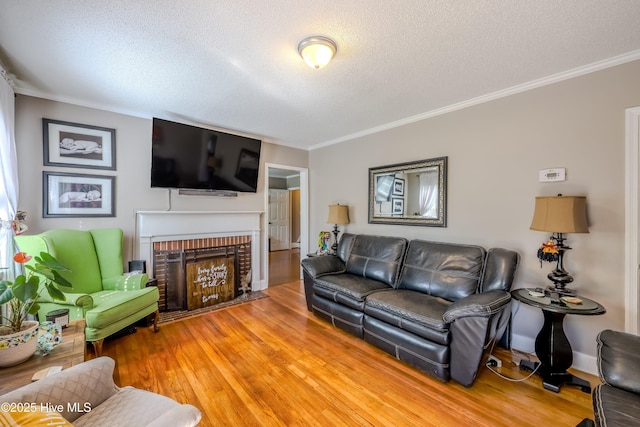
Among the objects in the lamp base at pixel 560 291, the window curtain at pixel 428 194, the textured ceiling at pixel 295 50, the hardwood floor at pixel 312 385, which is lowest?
the hardwood floor at pixel 312 385

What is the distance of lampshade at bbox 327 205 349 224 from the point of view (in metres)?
3.86

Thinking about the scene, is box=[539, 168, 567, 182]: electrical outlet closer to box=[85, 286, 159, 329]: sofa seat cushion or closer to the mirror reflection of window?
the mirror reflection of window

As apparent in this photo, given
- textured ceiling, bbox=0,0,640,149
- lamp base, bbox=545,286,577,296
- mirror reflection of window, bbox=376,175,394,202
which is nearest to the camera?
textured ceiling, bbox=0,0,640,149

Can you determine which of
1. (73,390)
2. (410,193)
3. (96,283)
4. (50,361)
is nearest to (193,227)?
(96,283)

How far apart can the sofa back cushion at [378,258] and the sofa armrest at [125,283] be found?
2.34 meters

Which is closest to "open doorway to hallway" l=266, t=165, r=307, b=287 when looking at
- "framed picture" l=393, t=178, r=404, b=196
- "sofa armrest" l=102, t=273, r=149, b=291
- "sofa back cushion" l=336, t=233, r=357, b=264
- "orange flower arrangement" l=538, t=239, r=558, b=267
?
"sofa back cushion" l=336, t=233, r=357, b=264

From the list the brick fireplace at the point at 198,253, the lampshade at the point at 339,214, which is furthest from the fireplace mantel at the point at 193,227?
the lampshade at the point at 339,214

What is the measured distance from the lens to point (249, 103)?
2.80 meters

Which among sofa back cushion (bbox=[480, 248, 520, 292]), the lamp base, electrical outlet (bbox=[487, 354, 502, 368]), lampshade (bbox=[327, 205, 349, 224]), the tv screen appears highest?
the tv screen

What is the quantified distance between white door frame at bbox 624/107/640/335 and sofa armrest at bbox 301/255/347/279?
248 cm

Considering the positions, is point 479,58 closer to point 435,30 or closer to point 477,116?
point 435,30

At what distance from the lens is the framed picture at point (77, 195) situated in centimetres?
261

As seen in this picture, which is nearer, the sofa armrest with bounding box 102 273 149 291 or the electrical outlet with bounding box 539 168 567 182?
the electrical outlet with bounding box 539 168 567 182

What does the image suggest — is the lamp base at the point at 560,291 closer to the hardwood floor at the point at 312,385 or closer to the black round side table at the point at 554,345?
the black round side table at the point at 554,345
